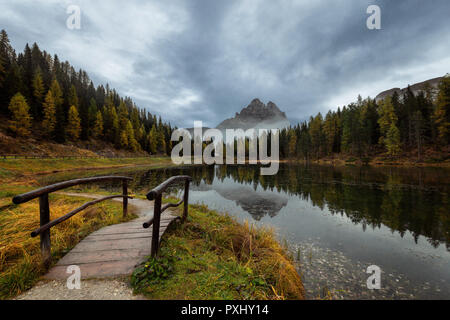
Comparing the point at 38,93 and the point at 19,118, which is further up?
the point at 38,93

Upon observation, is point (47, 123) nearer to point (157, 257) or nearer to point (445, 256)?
point (157, 257)

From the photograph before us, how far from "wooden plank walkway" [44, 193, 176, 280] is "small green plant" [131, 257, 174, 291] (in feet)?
0.95

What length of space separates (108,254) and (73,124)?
2824 inches

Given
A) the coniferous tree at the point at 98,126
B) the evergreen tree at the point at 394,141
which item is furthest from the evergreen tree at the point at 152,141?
the evergreen tree at the point at 394,141

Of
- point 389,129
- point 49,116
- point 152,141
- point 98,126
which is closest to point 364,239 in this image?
point 389,129

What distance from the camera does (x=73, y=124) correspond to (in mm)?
56125

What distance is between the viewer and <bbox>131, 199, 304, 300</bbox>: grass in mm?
3119

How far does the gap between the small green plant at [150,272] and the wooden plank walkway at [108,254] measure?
29 cm

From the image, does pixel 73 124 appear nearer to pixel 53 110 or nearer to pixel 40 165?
pixel 53 110

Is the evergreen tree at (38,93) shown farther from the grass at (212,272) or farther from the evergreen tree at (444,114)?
the evergreen tree at (444,114)

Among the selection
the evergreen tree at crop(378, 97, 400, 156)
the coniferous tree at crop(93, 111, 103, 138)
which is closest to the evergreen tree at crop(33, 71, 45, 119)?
the coniferous tree at crop(93, 111, 103, 138)

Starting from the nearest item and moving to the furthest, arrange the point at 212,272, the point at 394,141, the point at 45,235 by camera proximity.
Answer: the point at 45,235
the point at 212,272
the point at 394,141

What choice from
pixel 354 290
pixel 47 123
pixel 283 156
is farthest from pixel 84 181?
pixel 283 156

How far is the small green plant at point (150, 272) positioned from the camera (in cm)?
310
